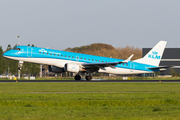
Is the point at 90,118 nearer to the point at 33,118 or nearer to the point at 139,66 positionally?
the point at 33,118

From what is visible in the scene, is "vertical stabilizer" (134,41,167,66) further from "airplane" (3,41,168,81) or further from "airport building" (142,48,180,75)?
"airport building" (142,48,180,75)

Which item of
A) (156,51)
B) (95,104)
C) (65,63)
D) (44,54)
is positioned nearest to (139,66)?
(156,51)

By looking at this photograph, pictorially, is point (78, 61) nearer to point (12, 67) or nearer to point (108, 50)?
point (12, 67)

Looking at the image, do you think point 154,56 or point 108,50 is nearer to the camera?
point 154,56

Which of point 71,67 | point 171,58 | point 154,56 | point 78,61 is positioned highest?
point 171,58

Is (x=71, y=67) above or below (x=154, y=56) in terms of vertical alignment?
below

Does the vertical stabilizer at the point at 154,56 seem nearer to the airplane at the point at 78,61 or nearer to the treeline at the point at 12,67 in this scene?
the airplane at the point at 78,61

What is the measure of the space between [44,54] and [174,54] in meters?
72.9

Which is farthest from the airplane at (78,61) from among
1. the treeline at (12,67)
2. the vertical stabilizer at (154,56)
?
the treeline at (12,67)

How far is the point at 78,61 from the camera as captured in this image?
170ft

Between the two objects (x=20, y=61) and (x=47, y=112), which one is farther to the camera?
(x=20, y=61)

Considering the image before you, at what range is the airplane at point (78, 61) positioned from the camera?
48125 mm

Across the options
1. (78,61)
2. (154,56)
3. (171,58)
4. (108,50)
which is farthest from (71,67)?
(108,50)

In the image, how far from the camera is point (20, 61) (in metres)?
48.8
